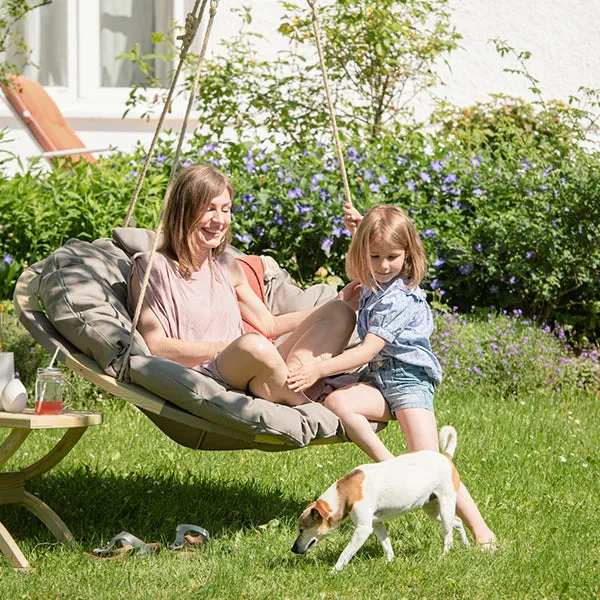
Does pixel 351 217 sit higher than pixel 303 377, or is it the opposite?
pixel 351 217

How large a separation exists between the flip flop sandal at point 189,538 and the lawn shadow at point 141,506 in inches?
4.3

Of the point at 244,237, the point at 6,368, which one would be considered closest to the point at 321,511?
the point at 6,368

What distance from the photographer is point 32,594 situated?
10.9 ft

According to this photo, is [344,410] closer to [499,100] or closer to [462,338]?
[462,338]

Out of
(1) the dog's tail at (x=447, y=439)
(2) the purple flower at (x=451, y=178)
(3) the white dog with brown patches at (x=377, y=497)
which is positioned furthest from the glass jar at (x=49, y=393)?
(2) the purple flower at (x=451, y=178)

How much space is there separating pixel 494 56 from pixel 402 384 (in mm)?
7112

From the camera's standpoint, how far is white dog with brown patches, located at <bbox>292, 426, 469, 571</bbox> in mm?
3328

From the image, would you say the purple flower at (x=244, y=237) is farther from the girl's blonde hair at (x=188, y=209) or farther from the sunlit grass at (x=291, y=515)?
the girl's blonde hair at (x=188, y=209)

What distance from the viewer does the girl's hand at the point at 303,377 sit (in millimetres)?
3746

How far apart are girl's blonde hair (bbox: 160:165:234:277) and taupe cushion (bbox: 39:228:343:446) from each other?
260mm

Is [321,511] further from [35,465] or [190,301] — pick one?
[35,465]

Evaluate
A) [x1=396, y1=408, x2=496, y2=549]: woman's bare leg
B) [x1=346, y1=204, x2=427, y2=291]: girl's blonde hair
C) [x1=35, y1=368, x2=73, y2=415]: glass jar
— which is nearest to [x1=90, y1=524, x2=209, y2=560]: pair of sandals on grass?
[x1=35, y1=368, x2=73, y2=415]: glass jar

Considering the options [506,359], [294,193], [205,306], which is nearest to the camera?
[205,306]

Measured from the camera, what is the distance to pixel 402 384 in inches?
152
